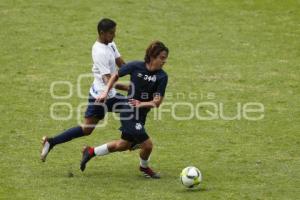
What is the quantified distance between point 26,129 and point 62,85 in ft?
10.0

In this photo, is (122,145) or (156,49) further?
(122,145)

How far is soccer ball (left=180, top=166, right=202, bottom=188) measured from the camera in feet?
40.5

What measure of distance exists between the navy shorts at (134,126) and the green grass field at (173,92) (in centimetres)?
66

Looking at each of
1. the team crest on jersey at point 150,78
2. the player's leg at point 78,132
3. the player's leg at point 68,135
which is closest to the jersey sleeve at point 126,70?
the team crest on jersey at point 150,78

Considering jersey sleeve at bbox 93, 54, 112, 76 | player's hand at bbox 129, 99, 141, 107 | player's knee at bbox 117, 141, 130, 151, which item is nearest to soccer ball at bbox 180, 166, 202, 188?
player's knee at bbox 117, 141, 130, 151

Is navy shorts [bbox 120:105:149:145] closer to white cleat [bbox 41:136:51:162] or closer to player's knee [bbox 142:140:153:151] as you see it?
player's knee [bbox 142:140:153:151]

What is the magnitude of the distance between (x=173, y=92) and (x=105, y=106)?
17.1 ft

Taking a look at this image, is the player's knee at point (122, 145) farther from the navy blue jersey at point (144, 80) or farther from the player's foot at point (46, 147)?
the player's foot at point (46, 147)

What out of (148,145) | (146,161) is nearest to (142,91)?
(148,145)

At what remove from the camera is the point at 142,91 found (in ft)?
42.0

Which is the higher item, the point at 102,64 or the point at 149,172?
the point at 102,64

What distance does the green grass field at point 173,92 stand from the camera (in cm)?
1283

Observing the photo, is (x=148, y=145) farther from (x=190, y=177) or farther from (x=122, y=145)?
(x=190, y=177)

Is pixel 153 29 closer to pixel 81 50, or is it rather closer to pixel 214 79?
pixel 81 50
